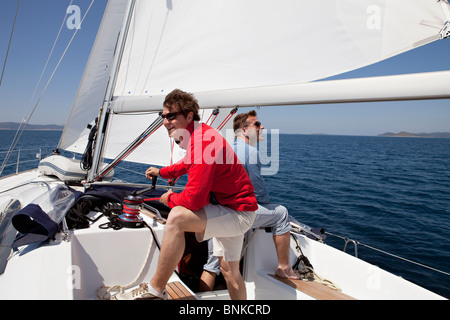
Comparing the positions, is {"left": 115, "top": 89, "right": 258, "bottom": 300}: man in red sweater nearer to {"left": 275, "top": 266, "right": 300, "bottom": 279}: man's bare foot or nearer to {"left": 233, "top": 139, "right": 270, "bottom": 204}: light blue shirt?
{"left": 275, "top": 266, "right": 300, "bottom": 279}: man's bare foot

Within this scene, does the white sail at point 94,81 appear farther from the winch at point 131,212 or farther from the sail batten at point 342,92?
the winch at point 131,212

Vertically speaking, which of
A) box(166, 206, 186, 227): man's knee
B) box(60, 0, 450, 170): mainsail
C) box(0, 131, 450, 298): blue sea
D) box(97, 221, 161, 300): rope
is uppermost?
box(60, 0, 450, 170): mainsail

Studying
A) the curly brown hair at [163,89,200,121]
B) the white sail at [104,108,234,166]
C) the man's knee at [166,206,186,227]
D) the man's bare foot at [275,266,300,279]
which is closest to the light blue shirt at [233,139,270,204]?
the man's bare foot at [275,266,300,279]

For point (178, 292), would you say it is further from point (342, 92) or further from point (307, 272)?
point (342, 92)

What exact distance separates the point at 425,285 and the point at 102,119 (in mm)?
5438

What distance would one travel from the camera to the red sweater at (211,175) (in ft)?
5.63

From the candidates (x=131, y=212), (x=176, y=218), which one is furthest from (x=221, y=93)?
(x=131, y=212)

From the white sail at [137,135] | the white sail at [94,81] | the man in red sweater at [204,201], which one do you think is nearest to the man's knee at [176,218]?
the man in red sweater at [204,201]

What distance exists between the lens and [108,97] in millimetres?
3596

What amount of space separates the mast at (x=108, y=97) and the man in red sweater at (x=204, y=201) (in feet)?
6.28

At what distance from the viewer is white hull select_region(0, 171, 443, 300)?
1.83m

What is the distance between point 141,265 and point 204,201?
1219 mm
